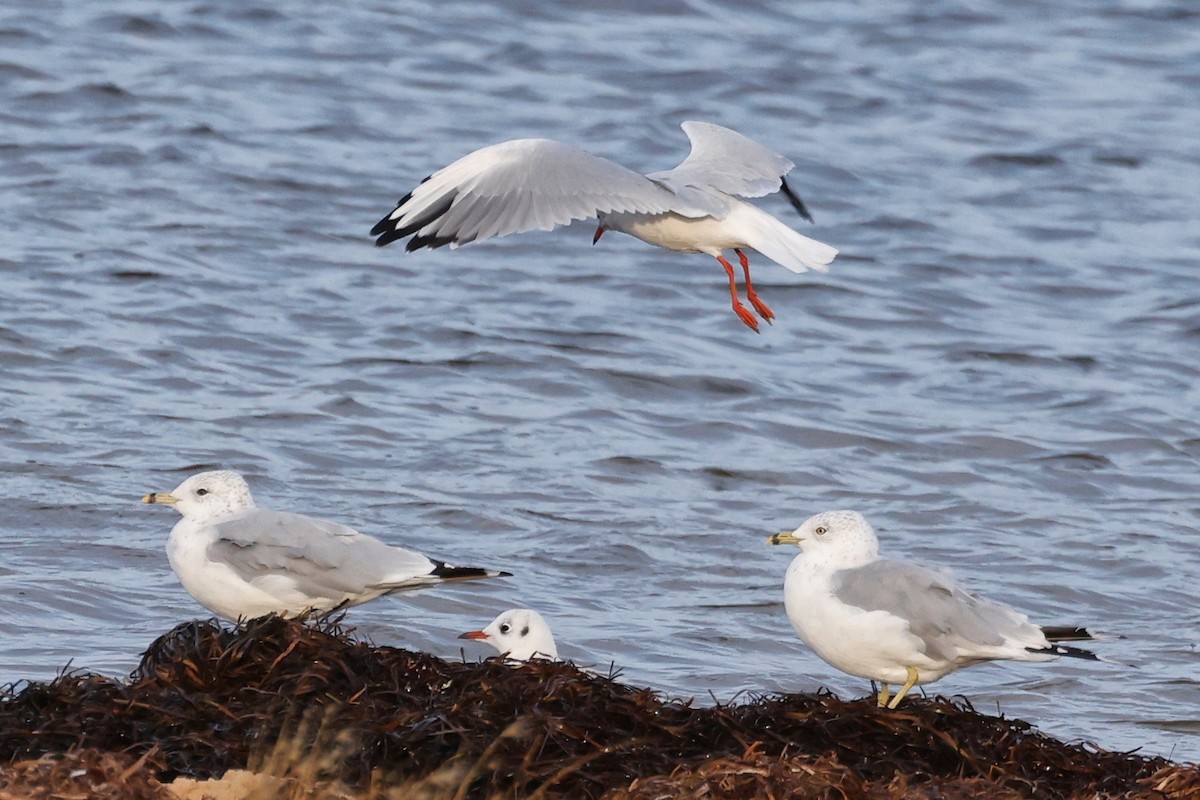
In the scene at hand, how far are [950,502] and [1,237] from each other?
6.98 metres

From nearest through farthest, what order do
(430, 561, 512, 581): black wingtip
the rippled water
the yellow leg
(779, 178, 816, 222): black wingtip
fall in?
the yellow leg < (430, 561, 512, 581): black wingtip < the rippled water < (779, 178, 816, 222): black wingtip

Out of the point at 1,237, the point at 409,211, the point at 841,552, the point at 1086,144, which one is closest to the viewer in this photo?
the point at 841,552

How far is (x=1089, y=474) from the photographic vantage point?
11453 millimetres

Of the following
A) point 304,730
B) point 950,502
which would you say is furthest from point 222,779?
point 950,502

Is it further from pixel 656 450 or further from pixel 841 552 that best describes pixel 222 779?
pixel 656 450

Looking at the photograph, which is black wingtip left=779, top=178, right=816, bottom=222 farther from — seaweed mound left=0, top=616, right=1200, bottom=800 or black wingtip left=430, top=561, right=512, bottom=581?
seaweed mound left=0, top=616, right=1200, bottom=800

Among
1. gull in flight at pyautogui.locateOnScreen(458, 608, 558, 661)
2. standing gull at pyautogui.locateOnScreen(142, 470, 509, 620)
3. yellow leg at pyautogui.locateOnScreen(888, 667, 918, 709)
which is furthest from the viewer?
gull in flight at pyautogui.locateOnScreen(458, 608, 558, 661)

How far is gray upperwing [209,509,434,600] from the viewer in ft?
21.5

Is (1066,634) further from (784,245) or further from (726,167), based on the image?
(726,167)

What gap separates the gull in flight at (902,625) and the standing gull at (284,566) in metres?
1.10

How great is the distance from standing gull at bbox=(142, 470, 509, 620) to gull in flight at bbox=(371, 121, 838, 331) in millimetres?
1260

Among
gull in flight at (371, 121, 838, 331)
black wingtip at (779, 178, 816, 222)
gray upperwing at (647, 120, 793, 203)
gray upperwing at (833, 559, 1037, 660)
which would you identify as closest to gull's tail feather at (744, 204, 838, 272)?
gull in flight at (371, 121, 838, 331)

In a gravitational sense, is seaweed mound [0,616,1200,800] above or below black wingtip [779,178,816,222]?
below

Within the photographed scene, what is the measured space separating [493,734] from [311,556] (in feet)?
4.66
